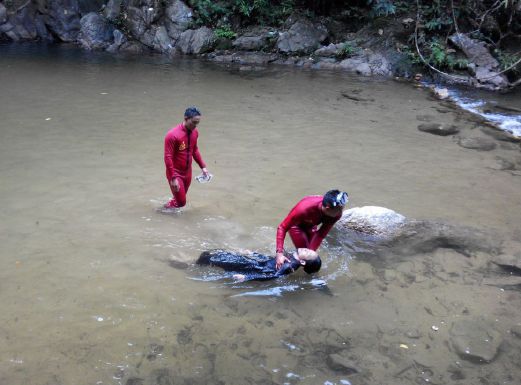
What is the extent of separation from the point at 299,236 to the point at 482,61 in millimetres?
11640

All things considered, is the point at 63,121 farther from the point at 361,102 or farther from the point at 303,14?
the point at 303,14

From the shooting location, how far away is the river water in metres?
3.79

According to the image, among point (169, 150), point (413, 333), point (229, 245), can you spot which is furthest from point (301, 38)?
point (413, 333)

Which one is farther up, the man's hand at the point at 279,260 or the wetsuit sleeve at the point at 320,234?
the wetsuit sleeve at the point at 320,234

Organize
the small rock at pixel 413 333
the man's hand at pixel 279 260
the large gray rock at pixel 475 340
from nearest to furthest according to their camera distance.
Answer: the large gray rock at pixel 475 340
the small rock at pixel 413 333
the man's hand at pixel 279 260

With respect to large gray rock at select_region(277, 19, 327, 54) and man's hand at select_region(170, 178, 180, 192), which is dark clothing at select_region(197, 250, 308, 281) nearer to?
man's hand at select_region(170, 178, 180, 192)

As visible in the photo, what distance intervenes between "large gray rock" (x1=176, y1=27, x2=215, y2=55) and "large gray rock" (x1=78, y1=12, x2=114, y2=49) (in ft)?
9.12

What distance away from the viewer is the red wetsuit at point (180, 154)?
5504 mm

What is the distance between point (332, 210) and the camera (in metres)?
4.05

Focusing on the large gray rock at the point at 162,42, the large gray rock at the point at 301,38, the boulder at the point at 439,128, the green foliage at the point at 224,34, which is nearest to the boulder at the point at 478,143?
the boulder at the point at 439,128

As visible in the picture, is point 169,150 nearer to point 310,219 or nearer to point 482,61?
point 310,219

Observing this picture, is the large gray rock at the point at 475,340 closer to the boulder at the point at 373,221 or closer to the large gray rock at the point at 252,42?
the boulder at the point at 373,221

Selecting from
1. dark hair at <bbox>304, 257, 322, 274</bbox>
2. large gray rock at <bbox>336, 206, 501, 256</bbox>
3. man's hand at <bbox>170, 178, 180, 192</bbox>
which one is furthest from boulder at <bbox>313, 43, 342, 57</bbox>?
dark hair at <bbox>304, 257, 322, 274</bbox>

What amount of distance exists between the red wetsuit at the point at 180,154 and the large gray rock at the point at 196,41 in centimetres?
1111
